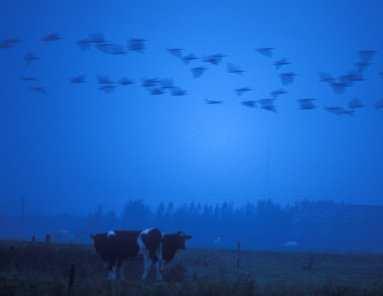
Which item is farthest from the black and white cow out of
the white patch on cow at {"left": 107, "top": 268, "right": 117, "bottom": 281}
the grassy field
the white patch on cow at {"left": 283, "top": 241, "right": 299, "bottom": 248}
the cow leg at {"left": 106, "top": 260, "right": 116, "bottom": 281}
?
the white patch on cow at {"left": 283, "top": 241, "right": 299, "bottom": 248}

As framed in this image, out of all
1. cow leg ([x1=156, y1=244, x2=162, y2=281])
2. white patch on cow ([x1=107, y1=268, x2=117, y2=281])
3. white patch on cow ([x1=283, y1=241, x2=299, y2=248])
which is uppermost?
white patch on cow ([x1=283, y1=241, x2=299, y2=248])

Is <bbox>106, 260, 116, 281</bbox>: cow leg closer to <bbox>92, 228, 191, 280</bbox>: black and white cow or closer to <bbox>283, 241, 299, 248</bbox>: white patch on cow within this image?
<bbox>92, 228, 191, 280</bbox>: black and white cow

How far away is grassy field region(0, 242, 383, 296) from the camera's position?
55.8 feet

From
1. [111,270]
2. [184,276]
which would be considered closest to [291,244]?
[184,276]

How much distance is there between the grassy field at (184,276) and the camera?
17.0 meters

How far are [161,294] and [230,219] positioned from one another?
129254 mm

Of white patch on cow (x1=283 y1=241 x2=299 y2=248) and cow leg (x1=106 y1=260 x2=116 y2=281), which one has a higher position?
white patch on cow (x1=283 y1=241 x2=299 y2=248)

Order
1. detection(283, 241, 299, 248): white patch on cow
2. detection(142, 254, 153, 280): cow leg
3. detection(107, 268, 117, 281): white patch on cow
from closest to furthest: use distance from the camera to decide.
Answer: detection(107, 268, 117, 281): white patch on cow, detection(142, 254, 153, 280): cow leg, detection(283, 241, 299, 248): white patch on cow

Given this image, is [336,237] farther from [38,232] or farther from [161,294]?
[161,294]

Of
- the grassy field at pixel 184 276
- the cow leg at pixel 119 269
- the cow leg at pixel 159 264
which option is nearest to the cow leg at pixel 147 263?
the cow leg at pixel 159 264

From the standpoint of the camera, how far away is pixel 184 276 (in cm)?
2348

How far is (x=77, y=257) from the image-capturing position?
2575 cm

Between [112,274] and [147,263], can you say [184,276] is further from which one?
[112,274]

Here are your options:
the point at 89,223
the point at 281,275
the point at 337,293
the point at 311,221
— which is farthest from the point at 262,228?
the point at 337,293
